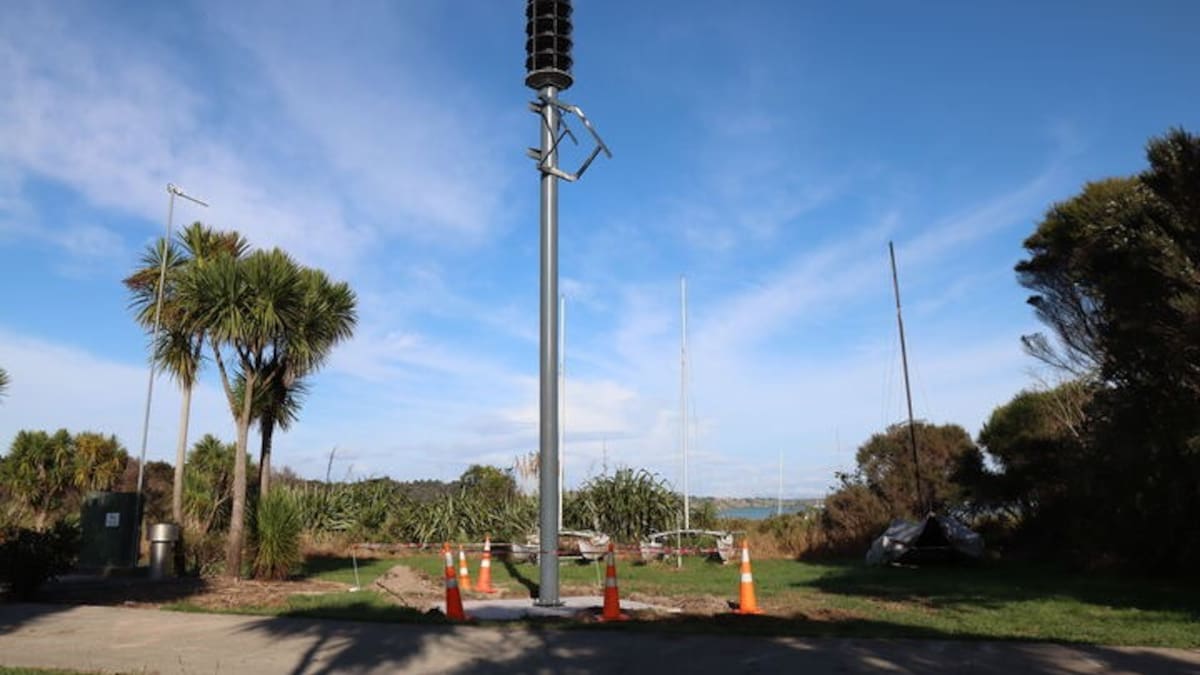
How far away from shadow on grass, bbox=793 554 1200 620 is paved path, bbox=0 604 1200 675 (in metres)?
5.17

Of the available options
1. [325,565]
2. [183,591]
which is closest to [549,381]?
[183,591]

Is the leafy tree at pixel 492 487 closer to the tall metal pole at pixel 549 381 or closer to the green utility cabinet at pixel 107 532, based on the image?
the green utility cabinet at pixel 107 532

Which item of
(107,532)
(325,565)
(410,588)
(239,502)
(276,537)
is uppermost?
(239,502)

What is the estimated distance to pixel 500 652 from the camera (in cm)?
820

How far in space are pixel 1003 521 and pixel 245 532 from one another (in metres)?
20.5

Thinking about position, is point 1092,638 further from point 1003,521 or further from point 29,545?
point 1003,521

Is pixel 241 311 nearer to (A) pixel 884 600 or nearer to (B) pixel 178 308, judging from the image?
(B) pixel 178 308

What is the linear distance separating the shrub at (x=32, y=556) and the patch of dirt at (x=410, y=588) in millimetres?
4449

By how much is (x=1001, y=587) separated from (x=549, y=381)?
367 inches

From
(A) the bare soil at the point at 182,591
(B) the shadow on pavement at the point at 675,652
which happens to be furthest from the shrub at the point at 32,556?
(B) the shadow on pavement at the point at 675,652

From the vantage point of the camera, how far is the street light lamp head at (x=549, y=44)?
12648 millimetres

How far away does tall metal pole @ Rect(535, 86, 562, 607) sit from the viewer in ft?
39.1

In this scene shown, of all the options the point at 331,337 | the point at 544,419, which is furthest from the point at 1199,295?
the point at 331,337

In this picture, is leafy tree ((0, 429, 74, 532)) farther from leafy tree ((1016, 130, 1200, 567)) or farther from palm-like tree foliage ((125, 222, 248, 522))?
leafy tree ((1016, 130, 1200, 567))
